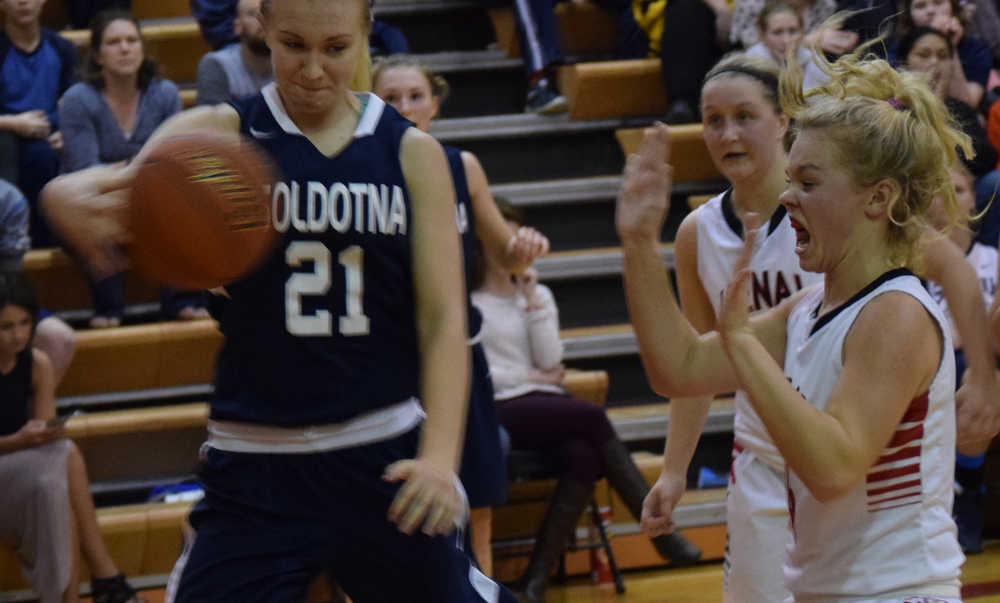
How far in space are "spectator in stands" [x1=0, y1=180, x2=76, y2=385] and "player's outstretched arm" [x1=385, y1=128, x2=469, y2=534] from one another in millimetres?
3403

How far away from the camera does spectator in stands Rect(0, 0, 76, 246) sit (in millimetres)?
6254

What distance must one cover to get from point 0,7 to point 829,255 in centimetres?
537

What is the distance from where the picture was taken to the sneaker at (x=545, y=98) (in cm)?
748

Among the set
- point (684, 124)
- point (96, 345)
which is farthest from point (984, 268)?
point (96, 345)

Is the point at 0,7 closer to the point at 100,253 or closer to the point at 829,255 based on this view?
the point at 100,253


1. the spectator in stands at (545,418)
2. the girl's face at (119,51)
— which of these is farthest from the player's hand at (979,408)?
the girl's face at (119,51)

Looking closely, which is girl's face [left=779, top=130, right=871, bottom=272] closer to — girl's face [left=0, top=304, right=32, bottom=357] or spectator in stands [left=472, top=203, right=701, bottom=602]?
spectator in stands [left=472, top=203, right=701, bottom=602]

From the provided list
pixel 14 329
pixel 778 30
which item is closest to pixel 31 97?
pixel 14 329

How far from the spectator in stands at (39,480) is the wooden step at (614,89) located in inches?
130

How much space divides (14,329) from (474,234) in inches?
78.2

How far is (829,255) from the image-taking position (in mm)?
2307

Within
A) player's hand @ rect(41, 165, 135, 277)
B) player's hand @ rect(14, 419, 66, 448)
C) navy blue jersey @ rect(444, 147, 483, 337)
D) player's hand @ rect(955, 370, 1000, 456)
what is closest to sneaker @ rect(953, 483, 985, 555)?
navy blue jersey @ rect(444, 147, 483, 337)

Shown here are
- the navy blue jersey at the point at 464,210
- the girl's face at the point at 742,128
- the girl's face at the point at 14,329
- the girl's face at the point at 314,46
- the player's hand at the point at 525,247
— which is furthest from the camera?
the girl's face at the point at 14,329

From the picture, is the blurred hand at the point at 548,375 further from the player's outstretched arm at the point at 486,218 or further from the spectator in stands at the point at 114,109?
the spectator in stands at the point at 114,109
